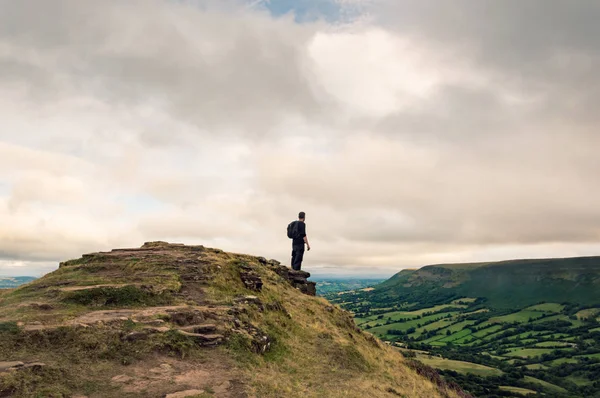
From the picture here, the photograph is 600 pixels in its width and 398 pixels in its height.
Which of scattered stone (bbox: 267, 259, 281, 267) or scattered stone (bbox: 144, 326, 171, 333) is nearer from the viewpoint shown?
scattered stone (bbox: 144, 326, 171, 333)

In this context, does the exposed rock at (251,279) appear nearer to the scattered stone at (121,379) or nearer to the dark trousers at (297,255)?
the dark trousers at (297,255)

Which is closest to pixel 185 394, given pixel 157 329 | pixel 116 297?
pixel 157 329

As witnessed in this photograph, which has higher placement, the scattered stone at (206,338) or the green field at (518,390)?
the scattered stone at (206,338)

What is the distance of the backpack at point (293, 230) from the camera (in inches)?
1177

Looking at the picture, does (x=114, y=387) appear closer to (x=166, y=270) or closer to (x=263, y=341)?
(x=263, y=341)

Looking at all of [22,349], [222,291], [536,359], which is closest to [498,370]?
[536,359]

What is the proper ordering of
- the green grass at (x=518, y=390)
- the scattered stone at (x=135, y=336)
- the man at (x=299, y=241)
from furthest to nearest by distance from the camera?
the green grass at (x=518, y=390) → the man at (x=299, y=241) → the scattered stone at (x=135, y=336)

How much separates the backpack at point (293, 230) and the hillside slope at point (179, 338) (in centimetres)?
467

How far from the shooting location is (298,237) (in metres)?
30.3

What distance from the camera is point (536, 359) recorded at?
177 metres

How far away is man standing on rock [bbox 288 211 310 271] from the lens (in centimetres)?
2970

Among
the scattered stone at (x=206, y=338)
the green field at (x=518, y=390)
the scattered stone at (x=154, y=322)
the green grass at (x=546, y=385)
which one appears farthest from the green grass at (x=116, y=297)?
the green grass at (x=546, y=385)

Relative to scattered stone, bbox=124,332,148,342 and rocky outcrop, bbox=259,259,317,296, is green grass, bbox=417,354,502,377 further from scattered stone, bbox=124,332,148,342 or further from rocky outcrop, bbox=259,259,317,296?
scattered stone, bbox=124,332,148,342

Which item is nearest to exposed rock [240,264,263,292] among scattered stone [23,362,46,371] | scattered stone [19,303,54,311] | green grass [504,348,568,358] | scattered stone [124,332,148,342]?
scattered stone [124,332,148,342]
